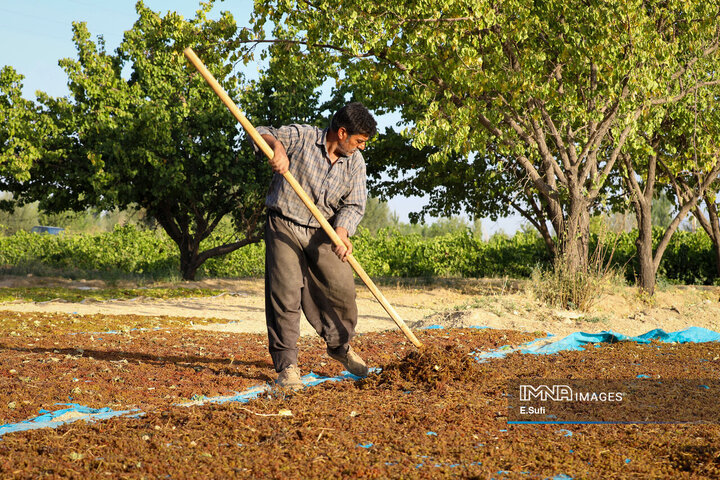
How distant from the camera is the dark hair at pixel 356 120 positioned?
4.03 meters

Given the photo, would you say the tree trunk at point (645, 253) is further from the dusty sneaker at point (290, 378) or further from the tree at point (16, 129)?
the tree at point (16, 129)

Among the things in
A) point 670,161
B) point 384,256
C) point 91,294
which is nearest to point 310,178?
point 91,294

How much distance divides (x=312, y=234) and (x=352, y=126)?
2.58 feet

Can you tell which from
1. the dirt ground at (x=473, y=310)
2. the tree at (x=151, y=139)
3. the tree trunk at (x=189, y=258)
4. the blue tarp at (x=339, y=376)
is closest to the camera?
the blue tarp at (x=339, y=376)

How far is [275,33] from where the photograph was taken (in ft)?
36.8

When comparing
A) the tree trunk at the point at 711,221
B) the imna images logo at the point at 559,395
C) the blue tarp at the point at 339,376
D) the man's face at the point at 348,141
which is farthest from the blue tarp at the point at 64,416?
the tree trunk at the point at 711,221

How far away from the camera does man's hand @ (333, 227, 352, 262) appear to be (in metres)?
4.07

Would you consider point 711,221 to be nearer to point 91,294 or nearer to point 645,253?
point 645,253

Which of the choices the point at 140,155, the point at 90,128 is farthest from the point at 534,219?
the point at 90,128

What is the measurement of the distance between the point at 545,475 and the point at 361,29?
7.79 meters

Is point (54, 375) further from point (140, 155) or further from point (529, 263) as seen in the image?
point (529, 263)

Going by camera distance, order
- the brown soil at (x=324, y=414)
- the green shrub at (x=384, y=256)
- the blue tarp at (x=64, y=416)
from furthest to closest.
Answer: the green shrub at (x=384, y=256)
the blue tarp at (x=64, y=416)
the brown soil at (x=324, y=414)

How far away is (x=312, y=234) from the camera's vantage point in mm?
4242

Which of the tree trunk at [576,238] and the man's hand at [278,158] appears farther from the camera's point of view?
the tree trunk at [576,238]
